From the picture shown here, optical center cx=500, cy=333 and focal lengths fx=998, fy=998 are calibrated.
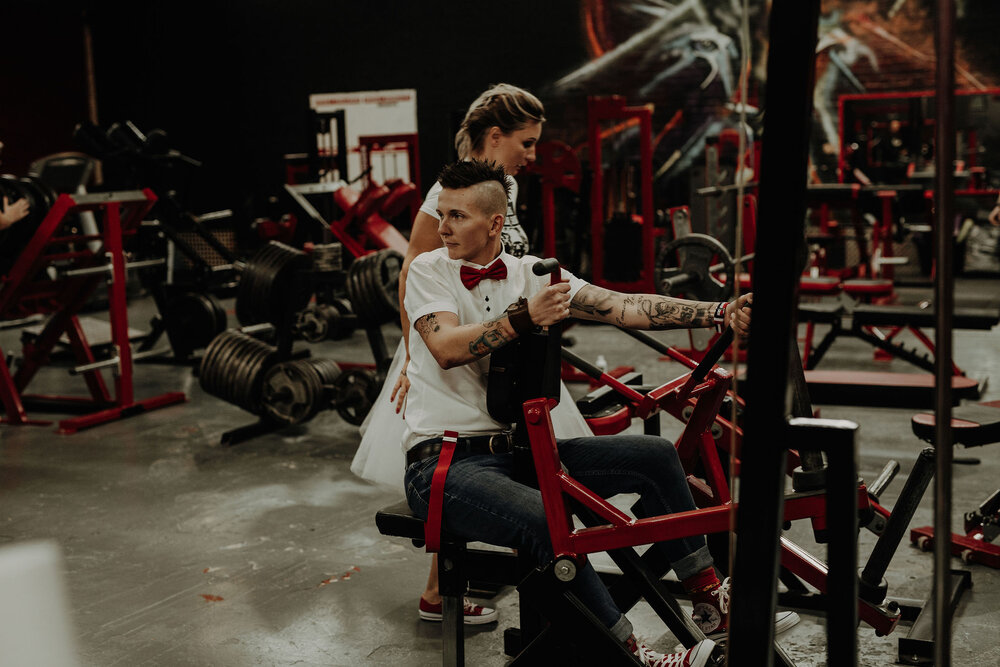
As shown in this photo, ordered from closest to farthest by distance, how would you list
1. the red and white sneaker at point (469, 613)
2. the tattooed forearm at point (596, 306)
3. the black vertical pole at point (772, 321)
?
the black vertical pole at point (772, 321) → the tattooed forearm at point (596, 306) → the red and white sneaker at point (469, 613)

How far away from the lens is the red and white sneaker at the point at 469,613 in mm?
2891

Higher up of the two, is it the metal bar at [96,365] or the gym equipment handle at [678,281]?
the gym equipment handle at [678,281]

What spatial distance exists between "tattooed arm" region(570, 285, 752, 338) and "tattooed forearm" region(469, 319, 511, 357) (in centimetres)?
37

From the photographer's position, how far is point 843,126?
10.2m

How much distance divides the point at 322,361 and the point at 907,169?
6.76 metres

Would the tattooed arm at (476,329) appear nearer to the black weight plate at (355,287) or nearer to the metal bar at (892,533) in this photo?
the metal bar at (892,533)

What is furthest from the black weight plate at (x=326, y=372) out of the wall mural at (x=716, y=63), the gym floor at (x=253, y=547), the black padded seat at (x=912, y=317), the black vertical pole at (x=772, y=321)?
the wall mural at (x=716, y=63)

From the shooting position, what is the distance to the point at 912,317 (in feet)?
16.8

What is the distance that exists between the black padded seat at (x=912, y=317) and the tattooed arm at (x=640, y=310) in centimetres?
318

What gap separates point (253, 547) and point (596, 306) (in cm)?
183

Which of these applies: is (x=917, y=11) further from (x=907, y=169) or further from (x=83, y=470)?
(x=83, y=470)

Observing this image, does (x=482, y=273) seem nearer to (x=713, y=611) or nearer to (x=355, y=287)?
(x=713, y=611)

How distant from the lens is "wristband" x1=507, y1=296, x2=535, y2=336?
1.99 metres

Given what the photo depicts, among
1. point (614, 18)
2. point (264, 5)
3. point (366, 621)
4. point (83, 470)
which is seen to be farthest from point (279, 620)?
point (264, 5)
